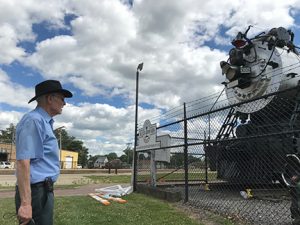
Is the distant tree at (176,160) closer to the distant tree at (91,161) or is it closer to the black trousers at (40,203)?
the black trousers at (40,203)

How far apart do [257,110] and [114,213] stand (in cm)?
390

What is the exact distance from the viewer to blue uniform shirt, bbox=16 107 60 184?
10.5 ft

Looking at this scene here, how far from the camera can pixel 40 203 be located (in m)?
3.23

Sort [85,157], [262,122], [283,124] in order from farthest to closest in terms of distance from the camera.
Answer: [85,157], [262,122], [283,124]

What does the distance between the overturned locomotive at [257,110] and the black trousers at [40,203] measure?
5.69 meters

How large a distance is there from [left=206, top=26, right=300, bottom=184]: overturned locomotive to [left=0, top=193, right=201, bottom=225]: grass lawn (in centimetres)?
187

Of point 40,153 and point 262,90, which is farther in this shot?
point 262,90

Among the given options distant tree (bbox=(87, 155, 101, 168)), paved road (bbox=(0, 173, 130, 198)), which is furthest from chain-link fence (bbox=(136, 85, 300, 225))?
distant tree (bbox=(87, 155, 101, 168))

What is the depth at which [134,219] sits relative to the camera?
736 cm

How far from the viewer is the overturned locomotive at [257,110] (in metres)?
8.73

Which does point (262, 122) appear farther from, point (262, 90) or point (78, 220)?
point (78, 220)

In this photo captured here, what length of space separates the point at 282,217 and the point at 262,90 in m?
3.23

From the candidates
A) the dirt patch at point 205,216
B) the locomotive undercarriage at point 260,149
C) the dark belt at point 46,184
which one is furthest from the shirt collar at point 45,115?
the locomotive undercarriage at point 260,149

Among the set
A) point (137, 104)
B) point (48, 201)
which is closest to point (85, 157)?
point (137, 104)
